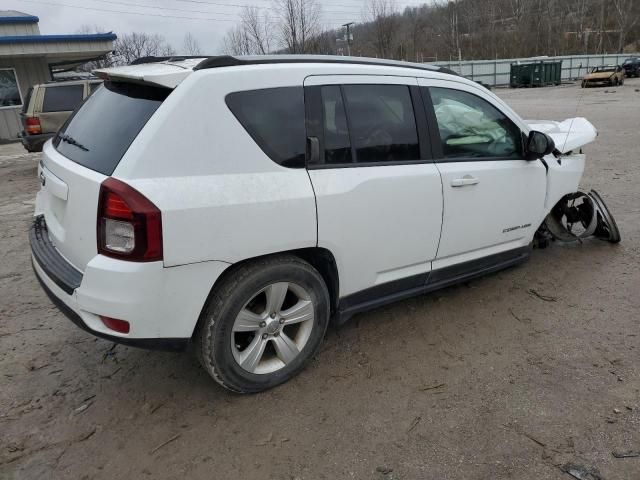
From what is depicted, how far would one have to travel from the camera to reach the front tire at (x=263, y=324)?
8.64 feet

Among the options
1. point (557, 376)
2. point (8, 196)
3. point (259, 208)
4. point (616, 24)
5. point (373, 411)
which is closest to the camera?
point (259, 208)

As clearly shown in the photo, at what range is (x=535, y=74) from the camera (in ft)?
136

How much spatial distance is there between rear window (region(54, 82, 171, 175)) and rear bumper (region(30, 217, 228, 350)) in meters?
0.51

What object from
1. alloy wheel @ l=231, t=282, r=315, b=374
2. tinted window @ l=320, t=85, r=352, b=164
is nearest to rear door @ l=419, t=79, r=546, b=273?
tinted window @ l=320, t=85, r=352, b=164

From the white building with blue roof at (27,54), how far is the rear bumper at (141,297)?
17.7m

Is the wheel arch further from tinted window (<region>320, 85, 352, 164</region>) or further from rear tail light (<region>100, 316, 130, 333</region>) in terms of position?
tinted window (<region>320, 85, 352, 164</region>)

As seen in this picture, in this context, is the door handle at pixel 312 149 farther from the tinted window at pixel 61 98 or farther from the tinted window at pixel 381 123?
the tinted window at pixel 61 98

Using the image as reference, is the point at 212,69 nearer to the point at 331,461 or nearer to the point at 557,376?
the point at 331,461

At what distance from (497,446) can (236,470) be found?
4.23ft

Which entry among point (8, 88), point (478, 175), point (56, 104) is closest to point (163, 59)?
point (478, 175)

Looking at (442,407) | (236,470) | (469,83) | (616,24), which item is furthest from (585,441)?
(616,24)

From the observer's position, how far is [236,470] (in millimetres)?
2402

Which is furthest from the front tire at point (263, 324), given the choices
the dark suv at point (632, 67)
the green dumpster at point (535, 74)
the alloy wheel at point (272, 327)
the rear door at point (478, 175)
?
the dark suv at point (632, 67)

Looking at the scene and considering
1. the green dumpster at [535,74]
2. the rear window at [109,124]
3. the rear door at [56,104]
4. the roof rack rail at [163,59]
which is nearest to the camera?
the rear window at [109,124]
